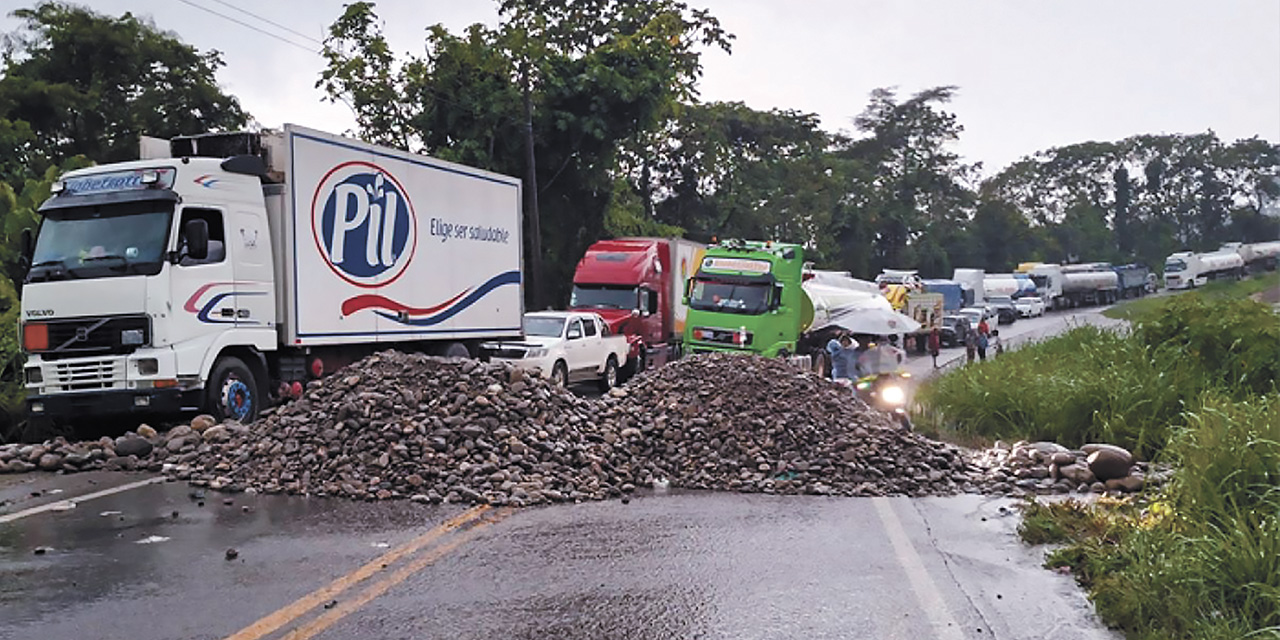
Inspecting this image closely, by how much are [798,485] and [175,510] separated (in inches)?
221

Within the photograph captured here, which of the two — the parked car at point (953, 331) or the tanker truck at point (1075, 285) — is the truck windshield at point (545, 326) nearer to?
the parked car at point (953, 331)

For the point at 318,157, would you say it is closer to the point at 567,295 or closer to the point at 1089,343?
the point at 1089,343

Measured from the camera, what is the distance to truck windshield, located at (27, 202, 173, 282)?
12.9m

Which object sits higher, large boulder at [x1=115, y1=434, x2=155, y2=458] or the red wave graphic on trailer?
the red wave graphic on trailer

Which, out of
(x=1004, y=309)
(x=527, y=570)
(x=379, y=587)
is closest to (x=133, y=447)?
(x=379, y=587)

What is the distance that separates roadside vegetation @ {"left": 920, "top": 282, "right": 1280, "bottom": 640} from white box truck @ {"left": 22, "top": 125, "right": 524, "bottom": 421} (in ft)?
28.1

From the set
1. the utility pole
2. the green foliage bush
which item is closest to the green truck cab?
the green foliage bush

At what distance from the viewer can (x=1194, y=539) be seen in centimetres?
614

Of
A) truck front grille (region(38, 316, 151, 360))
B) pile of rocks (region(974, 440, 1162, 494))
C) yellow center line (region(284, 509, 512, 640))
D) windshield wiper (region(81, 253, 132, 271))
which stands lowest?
pile of rocks (region(974, 440, 1162, 494))

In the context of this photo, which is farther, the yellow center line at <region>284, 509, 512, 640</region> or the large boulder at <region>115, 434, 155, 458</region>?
the large boulder at <region>115, 434, 155, 458</region>

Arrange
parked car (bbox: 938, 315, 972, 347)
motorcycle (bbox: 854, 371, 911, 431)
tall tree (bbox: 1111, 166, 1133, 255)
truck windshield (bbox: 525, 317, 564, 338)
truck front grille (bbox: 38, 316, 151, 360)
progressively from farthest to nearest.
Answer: tall tree (bbox: 1111, 166, 1133, 255)
parked car (bbox: 938, 315, 972, 347)
truck windshield (bbox: 525, 317, 564, 338)
motorcycle (bbox: 854, 371, 911, 431)
truck front grille (bbox: 38, 316, 151, 360)

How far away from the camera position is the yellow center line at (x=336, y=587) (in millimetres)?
5582

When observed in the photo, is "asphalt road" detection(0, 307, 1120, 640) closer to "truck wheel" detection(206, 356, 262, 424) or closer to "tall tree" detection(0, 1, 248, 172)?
"truck wheel" detection(206, 356, 262, 424)

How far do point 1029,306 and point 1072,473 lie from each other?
191 feet
